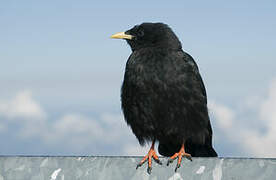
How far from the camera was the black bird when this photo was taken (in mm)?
5953

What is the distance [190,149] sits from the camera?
6781 mm

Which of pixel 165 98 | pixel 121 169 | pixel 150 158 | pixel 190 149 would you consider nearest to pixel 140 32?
pixel 165 98

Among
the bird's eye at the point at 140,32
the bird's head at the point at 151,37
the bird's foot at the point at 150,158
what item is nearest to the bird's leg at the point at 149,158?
the bird's foot at the point at 150,158

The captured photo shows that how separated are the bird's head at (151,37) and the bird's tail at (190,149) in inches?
54.3

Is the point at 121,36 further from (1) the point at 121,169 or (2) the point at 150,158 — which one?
(1) the point at 121,169

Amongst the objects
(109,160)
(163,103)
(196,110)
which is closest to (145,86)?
(163,103)

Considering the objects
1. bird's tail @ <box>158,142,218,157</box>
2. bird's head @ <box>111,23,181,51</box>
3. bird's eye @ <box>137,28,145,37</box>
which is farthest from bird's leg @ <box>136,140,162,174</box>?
bird's eye @ <box>137,28,145,37</box>

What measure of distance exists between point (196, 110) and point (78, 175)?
6.15ft

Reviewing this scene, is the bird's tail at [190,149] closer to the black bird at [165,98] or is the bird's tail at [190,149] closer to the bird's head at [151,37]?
the black bird at [165,98]

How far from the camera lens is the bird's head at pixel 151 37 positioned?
661 cm

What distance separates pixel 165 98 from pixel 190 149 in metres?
1.21

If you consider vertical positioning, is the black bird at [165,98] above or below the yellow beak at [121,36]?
below

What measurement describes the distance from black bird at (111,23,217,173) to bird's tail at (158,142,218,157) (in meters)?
0.01

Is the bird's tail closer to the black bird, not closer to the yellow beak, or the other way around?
Answer: the black bird
